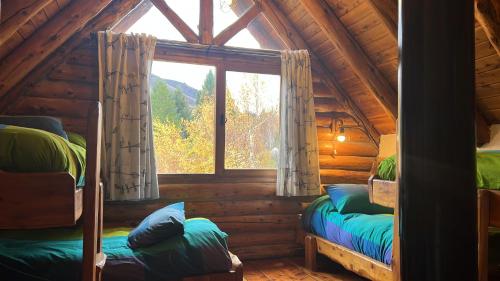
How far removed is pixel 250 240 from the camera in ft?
13.0

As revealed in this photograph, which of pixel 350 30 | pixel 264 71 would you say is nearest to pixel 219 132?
pixel 264 71

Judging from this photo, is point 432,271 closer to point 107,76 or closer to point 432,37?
point 432,37

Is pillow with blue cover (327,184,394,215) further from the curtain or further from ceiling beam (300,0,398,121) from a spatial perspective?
ceiling beam (300,0,398,121)

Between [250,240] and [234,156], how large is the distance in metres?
0.92

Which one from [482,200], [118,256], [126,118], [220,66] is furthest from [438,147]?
[220,66]

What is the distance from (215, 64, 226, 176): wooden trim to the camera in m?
3.97

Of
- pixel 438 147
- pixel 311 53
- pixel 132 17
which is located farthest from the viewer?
pixel 311 53

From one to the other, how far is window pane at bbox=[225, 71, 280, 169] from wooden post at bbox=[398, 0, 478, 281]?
3.83m

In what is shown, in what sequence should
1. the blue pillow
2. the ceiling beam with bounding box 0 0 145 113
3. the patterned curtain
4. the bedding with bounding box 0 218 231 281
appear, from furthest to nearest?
the patterned curtain < the ceiling beam with bounding box 0 0 145 113 < the blue pillow < the bedding with bounding box 0 218 231 281

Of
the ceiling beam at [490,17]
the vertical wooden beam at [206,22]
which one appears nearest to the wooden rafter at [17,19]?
the vertical wooden beam at [206,22]

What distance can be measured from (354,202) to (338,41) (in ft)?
5.12

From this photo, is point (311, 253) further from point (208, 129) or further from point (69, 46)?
Answer: point (69, 46)

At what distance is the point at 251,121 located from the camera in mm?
4129

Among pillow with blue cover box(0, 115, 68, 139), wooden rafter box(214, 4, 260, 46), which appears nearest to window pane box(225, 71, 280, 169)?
wooden rafter box(214, 4, 260, 46)
